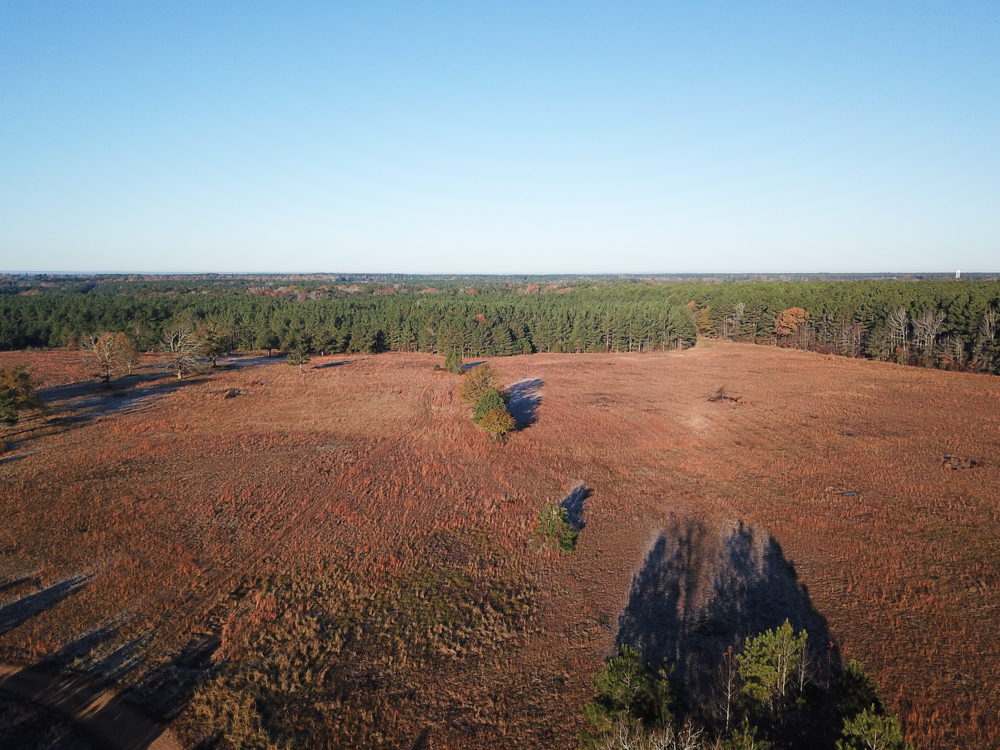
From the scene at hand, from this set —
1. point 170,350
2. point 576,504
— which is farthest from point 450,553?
point 170,350

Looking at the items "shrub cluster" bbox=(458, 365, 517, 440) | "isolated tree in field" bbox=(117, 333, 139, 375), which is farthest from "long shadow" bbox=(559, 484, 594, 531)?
"isolated tree in field" bbox=(117, 333, 139, 375)

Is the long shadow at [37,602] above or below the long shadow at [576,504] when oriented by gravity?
→ above

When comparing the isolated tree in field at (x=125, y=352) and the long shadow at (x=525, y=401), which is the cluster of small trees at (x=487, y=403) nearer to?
the long shadow at (x=525, y=401)

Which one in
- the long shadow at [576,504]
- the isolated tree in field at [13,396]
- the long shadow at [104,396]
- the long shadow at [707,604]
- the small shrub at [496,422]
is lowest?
the long shadow at [707,604]

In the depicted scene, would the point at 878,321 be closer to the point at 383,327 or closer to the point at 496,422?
the point at 496,422

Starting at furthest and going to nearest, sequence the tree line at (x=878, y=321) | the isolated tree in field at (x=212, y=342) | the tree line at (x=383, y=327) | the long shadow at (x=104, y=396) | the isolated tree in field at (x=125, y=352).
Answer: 1. the tree line at (x=383, y=327)
2. the tree line at (x=878, y=321)
3. the isolated tree in field at (x=212, y=342)
4. the isolated tree in field at (x=125, y=352)
5. the long shadow at (x=104, y=396)

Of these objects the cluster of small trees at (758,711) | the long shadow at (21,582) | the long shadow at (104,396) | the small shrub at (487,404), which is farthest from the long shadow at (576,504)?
the long shadow at (104,396)
